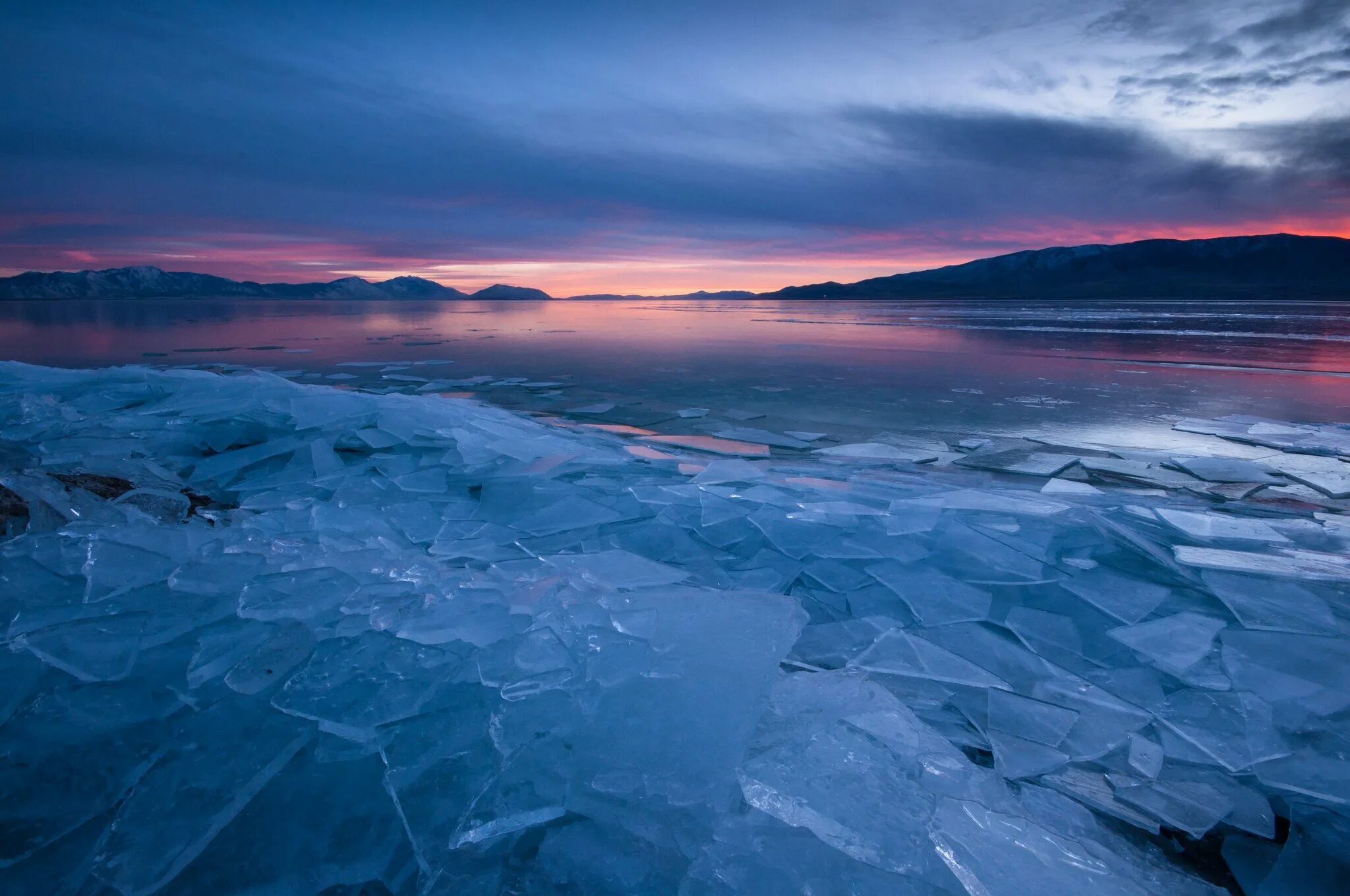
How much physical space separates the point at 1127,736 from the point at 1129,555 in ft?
4.21

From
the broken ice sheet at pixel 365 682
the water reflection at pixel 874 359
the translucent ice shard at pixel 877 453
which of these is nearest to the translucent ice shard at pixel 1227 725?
the broken ice sheet at pixel 365 682

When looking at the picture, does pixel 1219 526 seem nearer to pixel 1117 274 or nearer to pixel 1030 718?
pixel 1030 718

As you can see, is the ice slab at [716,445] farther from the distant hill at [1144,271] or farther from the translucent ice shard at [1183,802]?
the distant hill at [1144,271]

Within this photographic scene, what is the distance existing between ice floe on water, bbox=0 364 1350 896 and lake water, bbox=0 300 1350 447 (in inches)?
113

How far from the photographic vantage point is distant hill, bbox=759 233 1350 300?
7038 centimetres

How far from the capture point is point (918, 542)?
2.73m

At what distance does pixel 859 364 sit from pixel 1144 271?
107 metres

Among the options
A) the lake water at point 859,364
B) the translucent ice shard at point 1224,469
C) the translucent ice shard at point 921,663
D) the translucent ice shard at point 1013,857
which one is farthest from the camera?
the lake water at point 859,364

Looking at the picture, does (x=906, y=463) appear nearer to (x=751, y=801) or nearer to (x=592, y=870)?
(x=751, y=801)

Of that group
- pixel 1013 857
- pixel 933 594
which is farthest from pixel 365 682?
pixel 933 594

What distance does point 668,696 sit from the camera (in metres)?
1.60

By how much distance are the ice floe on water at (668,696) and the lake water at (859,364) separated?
288cm

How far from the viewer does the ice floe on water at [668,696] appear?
1.27 m

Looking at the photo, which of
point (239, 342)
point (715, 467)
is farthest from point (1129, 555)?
point (239, 342)
